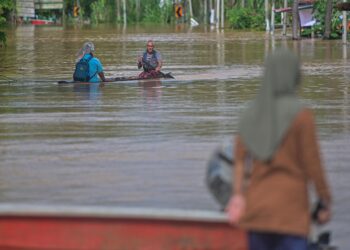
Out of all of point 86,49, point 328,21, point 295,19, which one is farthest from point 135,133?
point 295,19

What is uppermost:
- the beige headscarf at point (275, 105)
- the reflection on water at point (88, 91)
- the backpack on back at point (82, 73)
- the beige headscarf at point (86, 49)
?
the beige headscarf at point (275, 105)

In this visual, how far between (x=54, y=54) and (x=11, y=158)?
101ft

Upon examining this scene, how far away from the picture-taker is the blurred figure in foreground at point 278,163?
637 centimetres

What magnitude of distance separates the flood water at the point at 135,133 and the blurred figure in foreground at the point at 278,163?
294 cm

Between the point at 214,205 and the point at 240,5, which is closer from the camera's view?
the point at 214,205

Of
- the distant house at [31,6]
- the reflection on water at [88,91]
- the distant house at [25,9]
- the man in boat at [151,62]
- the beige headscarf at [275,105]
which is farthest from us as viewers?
the distant house at [25,9]

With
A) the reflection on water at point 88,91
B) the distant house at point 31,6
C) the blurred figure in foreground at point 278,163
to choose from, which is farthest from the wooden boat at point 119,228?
the distant house at point 31,6

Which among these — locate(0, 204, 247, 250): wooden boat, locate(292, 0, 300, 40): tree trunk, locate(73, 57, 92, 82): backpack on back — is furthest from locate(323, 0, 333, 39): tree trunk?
locate(0, 204, 247, 250): wooden boat

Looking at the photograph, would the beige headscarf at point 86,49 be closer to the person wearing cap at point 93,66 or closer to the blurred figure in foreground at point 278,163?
the person wearing cap at point 93,66

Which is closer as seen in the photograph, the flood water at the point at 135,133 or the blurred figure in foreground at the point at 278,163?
the blurred figure in foreground at the point at 278,163

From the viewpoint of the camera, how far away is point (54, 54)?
44.6m

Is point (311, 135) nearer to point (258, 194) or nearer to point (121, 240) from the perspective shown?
point (258, 194)

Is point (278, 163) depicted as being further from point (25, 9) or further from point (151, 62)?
point (25, 9)

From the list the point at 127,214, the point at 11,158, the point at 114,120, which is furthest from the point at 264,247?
A: the point at 114,120
